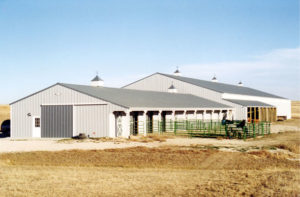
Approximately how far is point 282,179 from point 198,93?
36983 mm

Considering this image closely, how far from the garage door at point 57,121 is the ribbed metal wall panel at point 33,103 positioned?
0.49 meters

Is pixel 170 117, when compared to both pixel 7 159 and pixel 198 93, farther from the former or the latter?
pixel 7 159

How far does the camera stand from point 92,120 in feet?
95.8

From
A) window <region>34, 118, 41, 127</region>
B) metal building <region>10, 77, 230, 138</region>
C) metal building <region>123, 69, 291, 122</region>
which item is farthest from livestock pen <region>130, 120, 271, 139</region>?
metal building <region>123, 69, 291, 122</region>

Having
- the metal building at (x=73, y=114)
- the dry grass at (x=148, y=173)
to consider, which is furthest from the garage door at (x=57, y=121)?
the dry grass at (x=148, y=173)

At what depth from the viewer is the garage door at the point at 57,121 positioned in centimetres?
2986

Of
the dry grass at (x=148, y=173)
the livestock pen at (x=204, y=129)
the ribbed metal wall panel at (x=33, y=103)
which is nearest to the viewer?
the dry grass at (x=148, y=173)

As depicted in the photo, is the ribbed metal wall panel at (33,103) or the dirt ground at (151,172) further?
the ribbed metal wall panel at (33,103)

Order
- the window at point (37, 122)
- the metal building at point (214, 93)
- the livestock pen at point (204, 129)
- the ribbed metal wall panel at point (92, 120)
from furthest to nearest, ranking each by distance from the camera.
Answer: the metal building at point (214, 93)
the window at point (37, 122)
the ribbed metal wall panel at point (92, 120)
the livestock pen at point (204, 129)

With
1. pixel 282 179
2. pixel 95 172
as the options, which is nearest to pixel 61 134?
pixel 95 172

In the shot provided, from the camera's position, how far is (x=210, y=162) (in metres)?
16.3

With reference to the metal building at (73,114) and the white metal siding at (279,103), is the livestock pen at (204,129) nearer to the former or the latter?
the metal building at (73,114)

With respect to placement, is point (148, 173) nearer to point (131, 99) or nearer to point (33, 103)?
point (131, 99)

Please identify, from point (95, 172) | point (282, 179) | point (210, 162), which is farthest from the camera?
point (210, 162)
